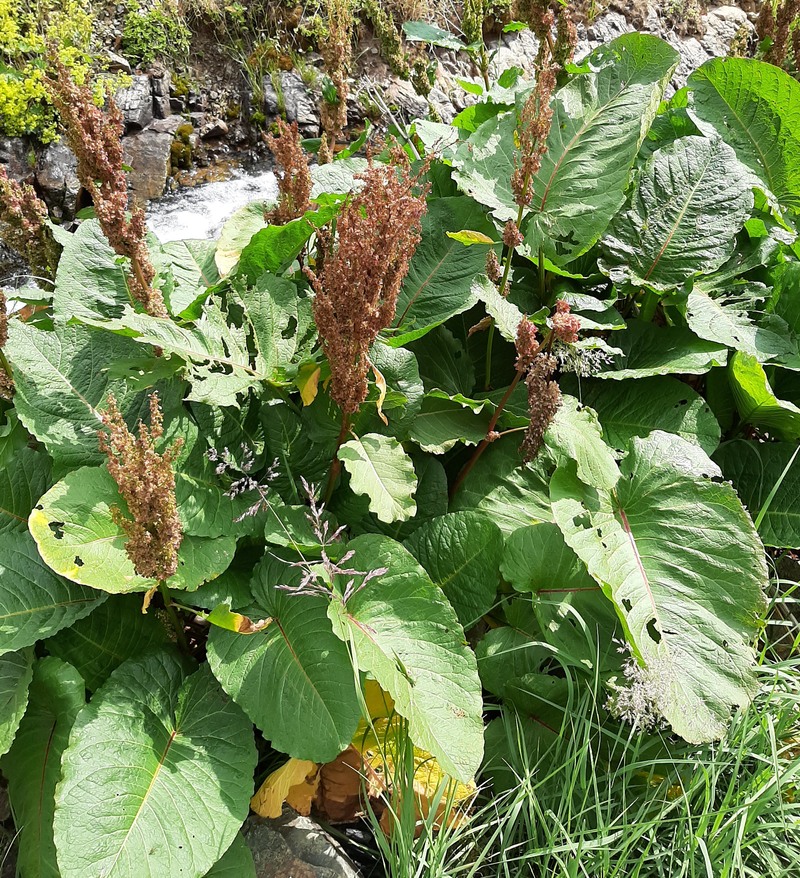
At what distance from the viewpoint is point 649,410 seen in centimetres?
206

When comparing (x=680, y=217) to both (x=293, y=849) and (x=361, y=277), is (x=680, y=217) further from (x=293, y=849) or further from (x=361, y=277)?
(x=293, y=849)

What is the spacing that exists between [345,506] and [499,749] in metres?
0.69

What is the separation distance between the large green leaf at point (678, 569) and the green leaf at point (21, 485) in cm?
128

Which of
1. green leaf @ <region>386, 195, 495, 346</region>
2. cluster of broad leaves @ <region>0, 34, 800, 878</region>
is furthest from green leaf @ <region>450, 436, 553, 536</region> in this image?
green leaf @ <region>386, 195, 495, 346</region>

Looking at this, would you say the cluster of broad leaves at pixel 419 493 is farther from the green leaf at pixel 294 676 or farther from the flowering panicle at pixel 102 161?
the flowering panicle at pixel 102 161

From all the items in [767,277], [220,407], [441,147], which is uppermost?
[441,147]

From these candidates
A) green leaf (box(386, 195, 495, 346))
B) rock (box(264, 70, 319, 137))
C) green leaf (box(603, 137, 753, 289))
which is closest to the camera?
green leaf (box(386, 195, 495, 346))

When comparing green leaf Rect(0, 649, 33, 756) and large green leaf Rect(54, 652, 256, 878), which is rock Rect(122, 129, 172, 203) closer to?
green leaf Rect(0, 649, 33, 756)

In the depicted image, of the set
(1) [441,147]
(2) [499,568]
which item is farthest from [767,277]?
(2) [499,568]

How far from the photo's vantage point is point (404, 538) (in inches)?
74.4

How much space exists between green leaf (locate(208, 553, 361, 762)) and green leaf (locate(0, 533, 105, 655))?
1.09ft

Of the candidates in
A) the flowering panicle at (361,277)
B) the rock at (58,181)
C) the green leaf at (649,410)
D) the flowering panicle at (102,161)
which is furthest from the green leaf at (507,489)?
the rock at (58,181)

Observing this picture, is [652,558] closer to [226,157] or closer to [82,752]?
[82,752]

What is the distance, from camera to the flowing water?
4797mm
